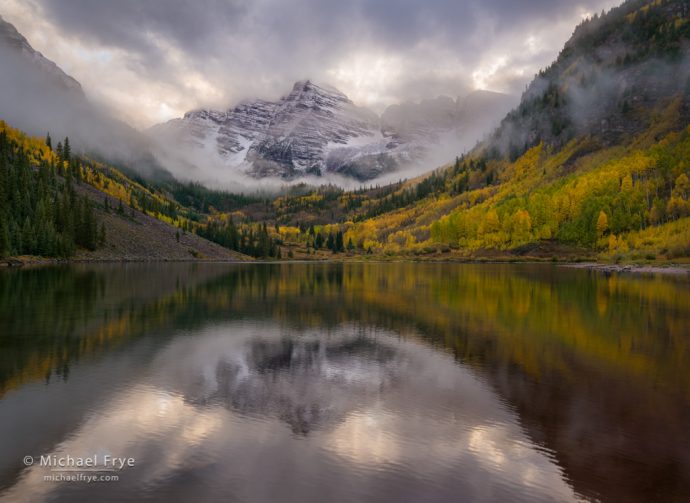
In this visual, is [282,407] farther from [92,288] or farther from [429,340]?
[92,288]

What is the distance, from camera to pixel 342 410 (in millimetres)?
15477

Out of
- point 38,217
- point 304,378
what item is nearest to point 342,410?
point 304,378

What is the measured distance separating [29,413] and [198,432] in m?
5.65

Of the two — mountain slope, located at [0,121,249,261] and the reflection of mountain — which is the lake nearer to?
the reflection of mountain

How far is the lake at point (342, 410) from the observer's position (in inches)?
419

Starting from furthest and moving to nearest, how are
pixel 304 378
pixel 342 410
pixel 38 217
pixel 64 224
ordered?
pixel 64 224 → pixel 38 217 → pixel 304 378 → pixel 342 410

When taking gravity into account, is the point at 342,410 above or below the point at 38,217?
below

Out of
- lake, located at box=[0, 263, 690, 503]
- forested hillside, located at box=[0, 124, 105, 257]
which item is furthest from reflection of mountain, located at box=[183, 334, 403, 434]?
forested hillside, located at box=[0, 124, 105, 257]

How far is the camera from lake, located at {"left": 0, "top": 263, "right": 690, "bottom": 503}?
10.6m

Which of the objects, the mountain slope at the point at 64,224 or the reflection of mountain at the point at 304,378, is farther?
the mountain slope at the point at 64,224

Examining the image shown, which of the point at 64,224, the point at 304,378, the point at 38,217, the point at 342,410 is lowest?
the point at 342,410

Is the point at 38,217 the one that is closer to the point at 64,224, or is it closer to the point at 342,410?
the point at 64,224

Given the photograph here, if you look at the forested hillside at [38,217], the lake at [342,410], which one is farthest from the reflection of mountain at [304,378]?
the forested hillside at [38,217]

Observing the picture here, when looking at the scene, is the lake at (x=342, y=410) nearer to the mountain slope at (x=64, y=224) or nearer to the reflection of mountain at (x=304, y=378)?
the reflection of mountain at (x=304, y=378)
